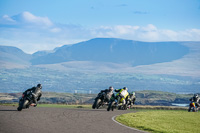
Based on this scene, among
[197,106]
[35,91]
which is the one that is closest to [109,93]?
[35,91]

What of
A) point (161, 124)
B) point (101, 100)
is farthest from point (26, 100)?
point (161, 124)

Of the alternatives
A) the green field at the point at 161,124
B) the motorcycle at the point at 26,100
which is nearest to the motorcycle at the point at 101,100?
the motorcycle at the point at 26,100

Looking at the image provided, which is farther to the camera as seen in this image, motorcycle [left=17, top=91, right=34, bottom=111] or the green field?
motorcycle [left=17, top=91, right=34, bottom=111]

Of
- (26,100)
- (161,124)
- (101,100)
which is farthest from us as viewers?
(101,100)

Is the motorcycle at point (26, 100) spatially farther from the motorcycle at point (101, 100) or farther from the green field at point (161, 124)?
the motorcycle at point (101, 100)

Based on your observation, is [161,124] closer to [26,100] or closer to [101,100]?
[26,100]

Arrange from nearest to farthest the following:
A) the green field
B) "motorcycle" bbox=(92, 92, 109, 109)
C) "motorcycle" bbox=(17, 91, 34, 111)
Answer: the green field < "motorcycle" bbox=(17, 91, 34, 111) < "motorcycle" bbox=(92, 92, 109, 109)

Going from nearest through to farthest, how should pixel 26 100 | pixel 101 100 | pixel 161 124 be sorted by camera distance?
1. pixel 161 124
2. pixel 26 100
3. pixel 101 100

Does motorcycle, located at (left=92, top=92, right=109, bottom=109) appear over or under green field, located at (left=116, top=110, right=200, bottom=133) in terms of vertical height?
over

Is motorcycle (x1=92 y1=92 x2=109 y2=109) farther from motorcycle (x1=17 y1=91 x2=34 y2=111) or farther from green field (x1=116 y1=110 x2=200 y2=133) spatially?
green field (x1=116 y1=110 x2=200 y2=133)

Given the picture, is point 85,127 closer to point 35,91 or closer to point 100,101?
point 35,91

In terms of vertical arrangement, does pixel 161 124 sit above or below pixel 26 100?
below

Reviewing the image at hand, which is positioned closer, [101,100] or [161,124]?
[161,124]

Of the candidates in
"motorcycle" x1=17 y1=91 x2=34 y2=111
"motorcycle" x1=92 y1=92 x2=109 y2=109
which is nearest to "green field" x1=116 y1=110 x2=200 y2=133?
"motorcycle" x1=17 y1=91 x2=34 y2=111
